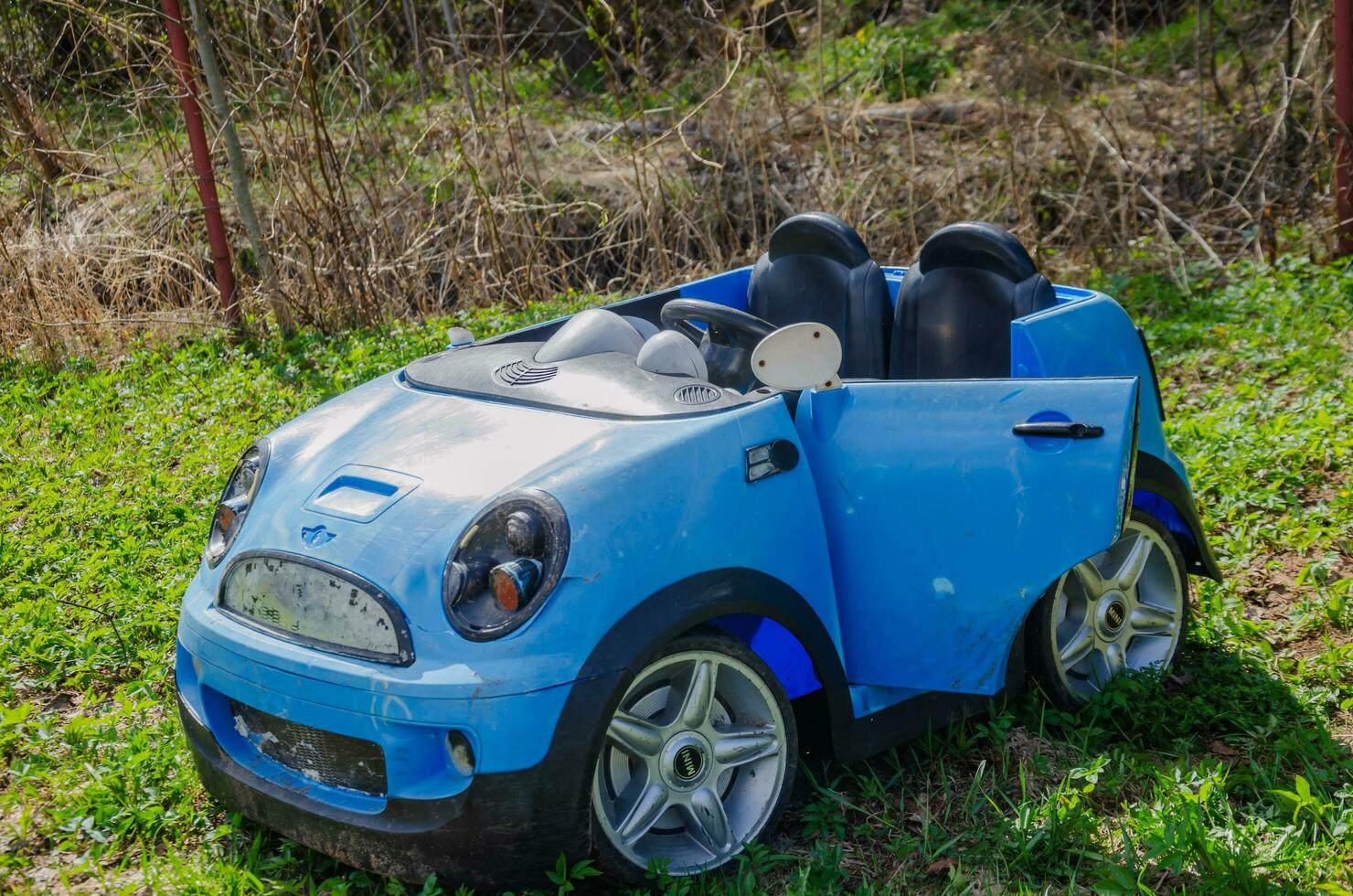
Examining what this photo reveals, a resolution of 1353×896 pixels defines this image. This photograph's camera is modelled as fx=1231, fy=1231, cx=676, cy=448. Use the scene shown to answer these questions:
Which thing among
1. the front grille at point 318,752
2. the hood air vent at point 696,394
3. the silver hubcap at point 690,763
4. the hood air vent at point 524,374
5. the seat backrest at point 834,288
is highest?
the hood air vent at point 524,374

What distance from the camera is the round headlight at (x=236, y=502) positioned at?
298 centimetres

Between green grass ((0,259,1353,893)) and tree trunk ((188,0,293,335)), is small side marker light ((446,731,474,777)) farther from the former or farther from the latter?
tree trunk ((188,0,293,335))

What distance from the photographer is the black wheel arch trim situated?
11.3ft

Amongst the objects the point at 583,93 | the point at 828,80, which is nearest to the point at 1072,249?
the point at 828,80

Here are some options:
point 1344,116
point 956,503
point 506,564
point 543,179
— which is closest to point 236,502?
point 506,564

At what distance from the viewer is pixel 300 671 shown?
2518mm

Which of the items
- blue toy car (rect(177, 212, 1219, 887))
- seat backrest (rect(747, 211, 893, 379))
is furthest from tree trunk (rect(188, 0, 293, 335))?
blue toy car (rect(177, 212, 1219, 887))

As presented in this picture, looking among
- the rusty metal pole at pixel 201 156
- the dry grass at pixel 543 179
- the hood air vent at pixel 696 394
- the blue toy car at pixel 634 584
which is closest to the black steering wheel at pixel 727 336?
the blue toy car at pixel 634 584

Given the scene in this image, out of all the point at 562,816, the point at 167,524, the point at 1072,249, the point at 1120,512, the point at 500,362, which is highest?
the point at 500,362

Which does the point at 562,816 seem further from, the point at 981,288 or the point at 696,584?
the point at 981,288

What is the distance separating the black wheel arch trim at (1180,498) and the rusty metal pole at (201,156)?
17.3 feet

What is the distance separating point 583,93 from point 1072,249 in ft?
15.2

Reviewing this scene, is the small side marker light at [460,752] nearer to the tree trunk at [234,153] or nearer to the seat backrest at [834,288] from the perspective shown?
the seat backrest at [834,288]

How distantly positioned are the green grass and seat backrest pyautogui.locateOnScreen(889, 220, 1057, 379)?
3.43 feet
